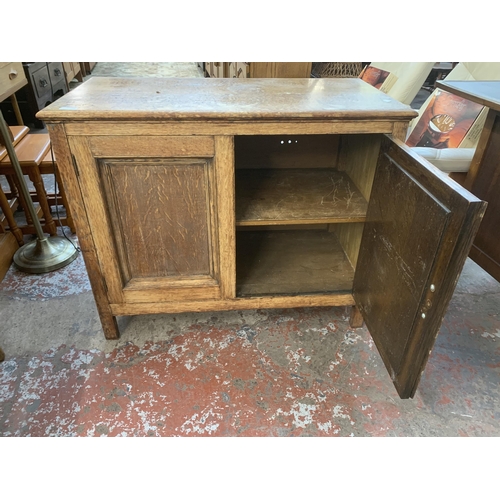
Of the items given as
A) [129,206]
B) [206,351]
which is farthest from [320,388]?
[129,206]

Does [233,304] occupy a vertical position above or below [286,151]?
below

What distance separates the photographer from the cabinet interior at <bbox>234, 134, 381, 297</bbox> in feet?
5.16

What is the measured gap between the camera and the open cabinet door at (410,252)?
956 millimetres

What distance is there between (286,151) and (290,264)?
22.2 inches

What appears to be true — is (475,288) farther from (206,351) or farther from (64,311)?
(64,311)

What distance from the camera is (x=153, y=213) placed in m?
1.41

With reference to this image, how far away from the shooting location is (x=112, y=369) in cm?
157

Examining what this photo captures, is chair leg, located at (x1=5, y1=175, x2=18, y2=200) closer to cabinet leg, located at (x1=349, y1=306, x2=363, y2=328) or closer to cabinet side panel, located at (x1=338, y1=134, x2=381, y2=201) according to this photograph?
cabinet side panel, located at (x1=338, y1=134, x2=381, y2=201)

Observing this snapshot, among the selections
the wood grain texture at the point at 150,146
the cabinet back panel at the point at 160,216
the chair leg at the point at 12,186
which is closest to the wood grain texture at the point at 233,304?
the cabinet back panel at the point at 160,216

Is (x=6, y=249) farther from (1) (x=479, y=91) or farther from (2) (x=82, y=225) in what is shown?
(1) (x=479, y=91)

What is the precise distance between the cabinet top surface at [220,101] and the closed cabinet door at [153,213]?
3.3 inches

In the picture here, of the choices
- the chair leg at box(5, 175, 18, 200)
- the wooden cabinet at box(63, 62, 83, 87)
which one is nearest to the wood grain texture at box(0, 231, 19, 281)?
the chair leg at box(5, 175, 18, 200)

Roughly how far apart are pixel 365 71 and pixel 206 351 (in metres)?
2.78

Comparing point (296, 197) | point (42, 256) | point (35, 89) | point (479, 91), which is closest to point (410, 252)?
point (296, 197)
